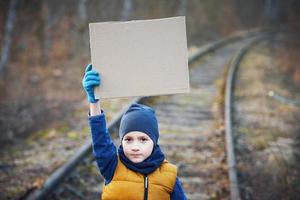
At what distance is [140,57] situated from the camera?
8.00 ft

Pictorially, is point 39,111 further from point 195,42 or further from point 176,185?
point 195,42

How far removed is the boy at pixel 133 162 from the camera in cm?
248

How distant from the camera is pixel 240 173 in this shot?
4.99 meters

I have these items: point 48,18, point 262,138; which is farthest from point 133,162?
point 48,18

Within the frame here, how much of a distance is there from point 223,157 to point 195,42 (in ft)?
49.2

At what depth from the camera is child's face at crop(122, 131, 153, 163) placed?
2.48m

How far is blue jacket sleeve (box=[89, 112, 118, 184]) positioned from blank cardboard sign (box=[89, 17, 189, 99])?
0.67 feet

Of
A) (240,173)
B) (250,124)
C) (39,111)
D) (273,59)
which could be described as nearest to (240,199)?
(240,173)

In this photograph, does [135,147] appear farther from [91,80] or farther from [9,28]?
[9,28]

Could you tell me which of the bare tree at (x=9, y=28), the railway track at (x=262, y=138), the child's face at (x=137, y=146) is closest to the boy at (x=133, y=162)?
the child's face at (x=137, y=146)

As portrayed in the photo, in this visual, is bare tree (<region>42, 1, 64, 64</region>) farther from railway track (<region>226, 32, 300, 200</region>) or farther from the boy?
the boy

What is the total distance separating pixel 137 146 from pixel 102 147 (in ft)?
0.78

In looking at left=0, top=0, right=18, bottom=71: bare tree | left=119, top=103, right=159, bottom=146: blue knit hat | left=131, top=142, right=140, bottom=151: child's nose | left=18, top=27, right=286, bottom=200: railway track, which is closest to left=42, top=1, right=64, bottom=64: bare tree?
left=0, top=0, right=18, bottom=71: bare tree

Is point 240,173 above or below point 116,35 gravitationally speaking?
below
